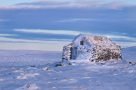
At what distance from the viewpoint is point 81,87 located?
22.5m

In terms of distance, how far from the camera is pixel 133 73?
2833 centimetres

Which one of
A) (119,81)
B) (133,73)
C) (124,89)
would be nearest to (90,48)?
→ (133,73)

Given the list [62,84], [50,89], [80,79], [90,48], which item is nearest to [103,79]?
[80,79]

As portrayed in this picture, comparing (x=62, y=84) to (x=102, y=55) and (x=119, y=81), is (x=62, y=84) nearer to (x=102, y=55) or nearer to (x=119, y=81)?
(x=119, y=81)

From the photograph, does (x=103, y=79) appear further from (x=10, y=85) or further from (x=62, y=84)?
(x=10, y=85)

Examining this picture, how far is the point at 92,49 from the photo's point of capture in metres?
47.8

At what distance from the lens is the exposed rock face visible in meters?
47.6

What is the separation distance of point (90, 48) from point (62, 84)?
24.1 meters

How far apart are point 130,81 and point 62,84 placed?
346 cm

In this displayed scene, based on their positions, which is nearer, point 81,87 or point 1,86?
point 81,87

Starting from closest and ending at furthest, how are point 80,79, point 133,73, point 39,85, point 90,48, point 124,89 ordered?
point 124,89 < point 39,85 < point 80,79 < point 133,73 < point 90,48

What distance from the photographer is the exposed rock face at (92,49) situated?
156ft

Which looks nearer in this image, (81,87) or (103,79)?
(81,87)

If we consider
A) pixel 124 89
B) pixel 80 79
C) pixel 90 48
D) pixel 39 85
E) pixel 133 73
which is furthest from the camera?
pixel 90 48
